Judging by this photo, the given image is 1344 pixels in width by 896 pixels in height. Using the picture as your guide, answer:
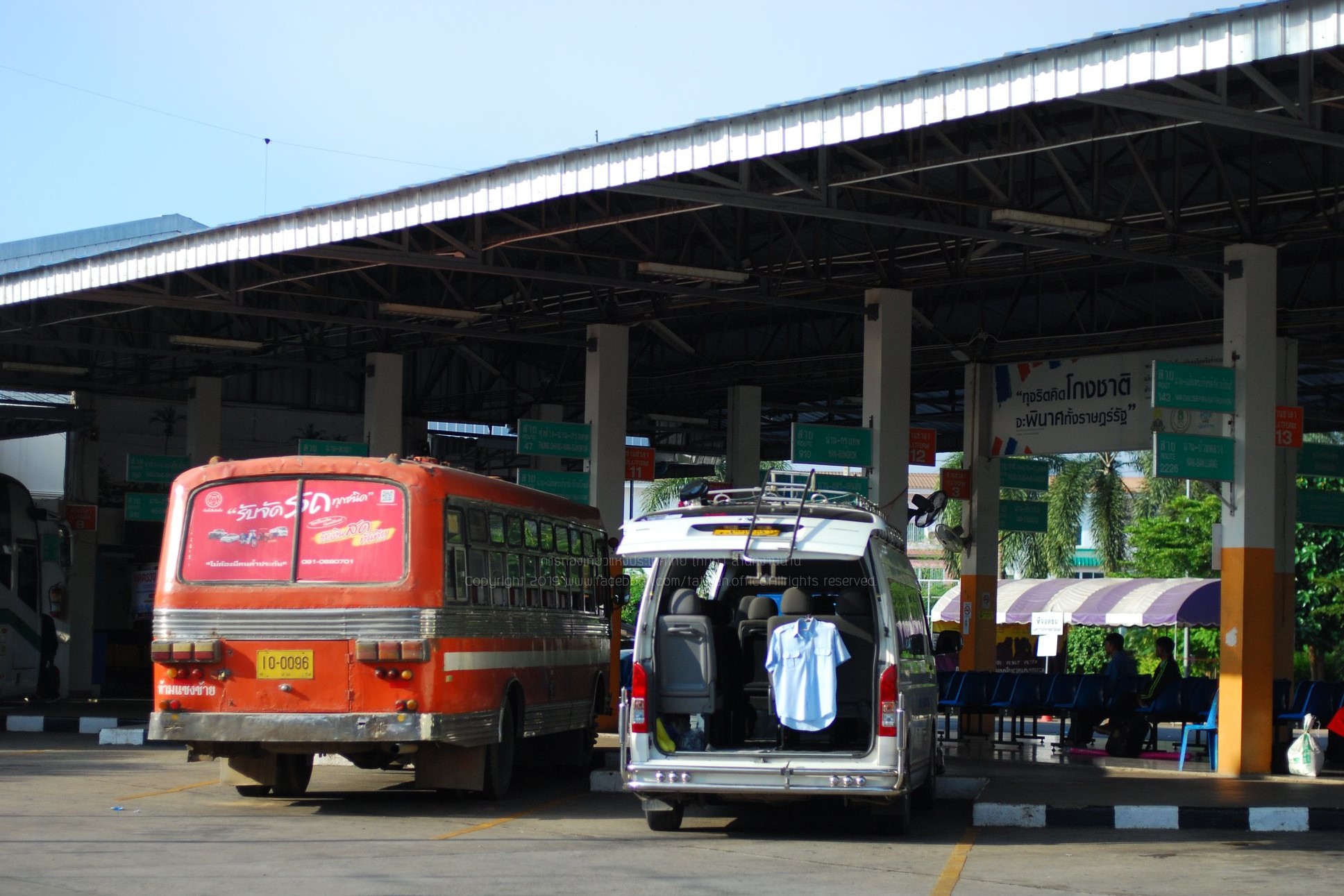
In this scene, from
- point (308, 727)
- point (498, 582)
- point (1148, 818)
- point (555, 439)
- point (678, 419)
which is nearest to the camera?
point (308, 727)

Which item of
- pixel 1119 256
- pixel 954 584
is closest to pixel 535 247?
pixel 1119 256

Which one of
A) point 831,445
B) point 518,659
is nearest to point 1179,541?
point 831,445

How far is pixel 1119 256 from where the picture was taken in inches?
Result: 722

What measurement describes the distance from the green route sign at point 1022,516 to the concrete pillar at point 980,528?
92cm

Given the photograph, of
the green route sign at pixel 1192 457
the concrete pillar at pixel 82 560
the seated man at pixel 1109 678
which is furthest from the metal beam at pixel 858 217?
the concrete pillar at pixel 82 560

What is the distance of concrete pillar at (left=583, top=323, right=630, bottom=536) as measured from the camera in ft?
80.4

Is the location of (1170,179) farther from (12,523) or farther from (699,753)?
(12,523)

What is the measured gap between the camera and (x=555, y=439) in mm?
24203

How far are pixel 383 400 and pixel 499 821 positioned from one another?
55.0 ft

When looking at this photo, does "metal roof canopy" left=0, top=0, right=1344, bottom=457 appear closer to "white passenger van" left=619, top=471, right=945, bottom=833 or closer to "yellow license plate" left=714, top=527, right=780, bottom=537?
"white passenger van" left=619, top=471, right=945, bottom=833

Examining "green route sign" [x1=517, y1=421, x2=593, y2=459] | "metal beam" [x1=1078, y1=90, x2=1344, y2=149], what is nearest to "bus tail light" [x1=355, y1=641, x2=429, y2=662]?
"metal beam" [x1=1078, y1=90, x2=1344, y2=149]

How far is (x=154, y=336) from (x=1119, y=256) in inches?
732

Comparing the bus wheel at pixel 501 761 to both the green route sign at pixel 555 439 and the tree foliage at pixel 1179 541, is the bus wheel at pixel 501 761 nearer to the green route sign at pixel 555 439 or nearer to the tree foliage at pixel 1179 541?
the green route sign at pixel 555 439

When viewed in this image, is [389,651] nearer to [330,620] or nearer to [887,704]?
[330,620]
